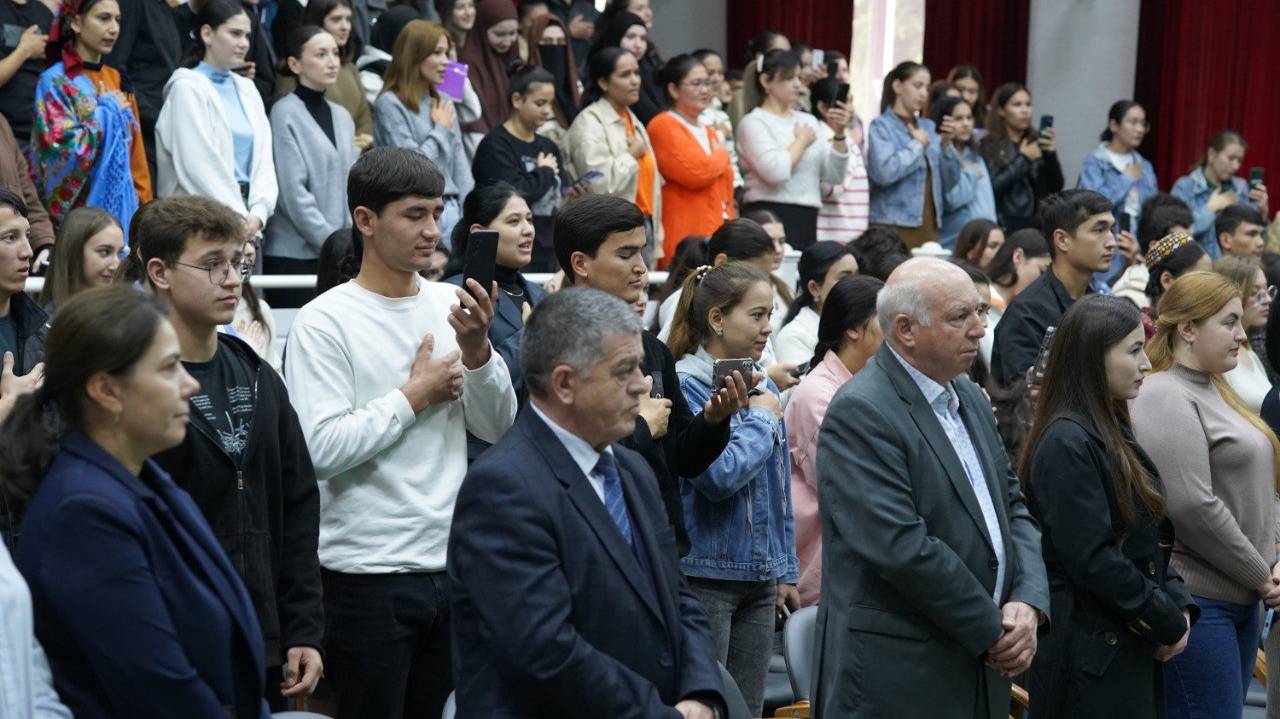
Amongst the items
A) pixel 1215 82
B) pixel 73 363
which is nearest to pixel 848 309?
pixel 73 363

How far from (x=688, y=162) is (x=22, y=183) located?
340 centimetres

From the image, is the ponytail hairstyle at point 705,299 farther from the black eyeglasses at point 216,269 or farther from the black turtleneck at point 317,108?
the black turtleneck at point 317,108

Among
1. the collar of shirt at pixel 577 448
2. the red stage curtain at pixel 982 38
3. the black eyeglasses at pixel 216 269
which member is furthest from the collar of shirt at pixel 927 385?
the red stage curtain at pixel 982 38

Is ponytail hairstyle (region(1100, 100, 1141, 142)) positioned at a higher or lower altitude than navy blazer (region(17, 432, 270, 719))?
higher

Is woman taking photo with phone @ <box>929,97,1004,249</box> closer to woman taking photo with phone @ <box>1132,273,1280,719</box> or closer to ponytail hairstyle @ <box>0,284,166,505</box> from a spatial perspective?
woman taking photo with phone @ <box>1132,273,1280,719</box>

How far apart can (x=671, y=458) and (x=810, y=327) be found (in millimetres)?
2065

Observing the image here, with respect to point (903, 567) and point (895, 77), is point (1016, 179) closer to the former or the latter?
point (895, 77)

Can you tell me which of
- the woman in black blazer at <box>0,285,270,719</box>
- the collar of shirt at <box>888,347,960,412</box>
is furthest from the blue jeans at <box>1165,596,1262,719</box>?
the woman in black blazer at <box>0,285,270,719</box>

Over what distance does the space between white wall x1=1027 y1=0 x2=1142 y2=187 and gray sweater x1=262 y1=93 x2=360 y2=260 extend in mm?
6353

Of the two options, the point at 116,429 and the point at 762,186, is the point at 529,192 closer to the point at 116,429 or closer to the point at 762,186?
the point at 762,186

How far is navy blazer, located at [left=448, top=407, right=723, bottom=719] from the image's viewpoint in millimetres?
2570

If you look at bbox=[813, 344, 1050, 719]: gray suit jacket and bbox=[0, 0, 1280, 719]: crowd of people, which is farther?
bbox=[813, 344, 1050, 719]: gray suit jacket

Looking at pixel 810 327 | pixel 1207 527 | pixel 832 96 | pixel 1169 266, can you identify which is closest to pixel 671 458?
pixel 1207 527

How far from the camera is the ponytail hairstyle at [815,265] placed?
226 inches
